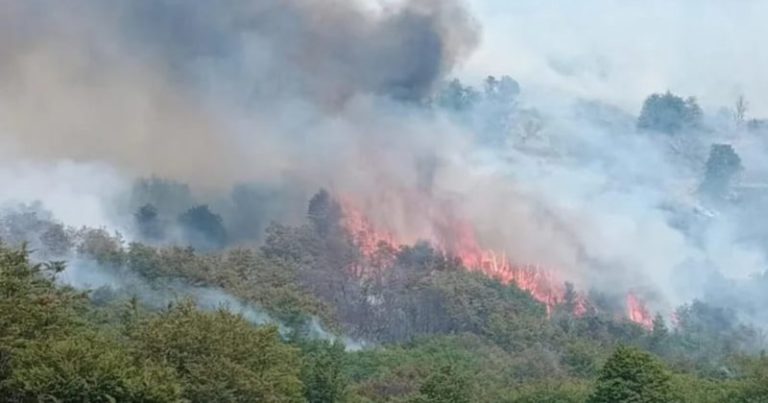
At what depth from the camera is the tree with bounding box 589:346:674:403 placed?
5997 cm

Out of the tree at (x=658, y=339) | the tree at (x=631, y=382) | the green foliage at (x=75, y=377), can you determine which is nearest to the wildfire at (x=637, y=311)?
the tree at (x=658, y=339)

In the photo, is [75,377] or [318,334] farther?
[318,334]

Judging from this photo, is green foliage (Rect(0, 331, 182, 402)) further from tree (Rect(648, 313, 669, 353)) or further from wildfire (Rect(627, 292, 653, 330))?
wildfire (Rect(627, 292, 653, 330))

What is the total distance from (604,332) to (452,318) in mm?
19095

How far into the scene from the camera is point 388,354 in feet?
349

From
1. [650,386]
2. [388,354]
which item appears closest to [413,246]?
[388,354]

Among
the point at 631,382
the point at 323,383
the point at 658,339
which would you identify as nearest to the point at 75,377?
the point at 323,383

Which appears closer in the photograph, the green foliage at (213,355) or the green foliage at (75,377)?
the green foliage at (75,377)

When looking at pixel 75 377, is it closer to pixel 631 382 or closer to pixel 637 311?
pixel 631 382

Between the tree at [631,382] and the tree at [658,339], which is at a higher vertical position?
the tree at [658,339]

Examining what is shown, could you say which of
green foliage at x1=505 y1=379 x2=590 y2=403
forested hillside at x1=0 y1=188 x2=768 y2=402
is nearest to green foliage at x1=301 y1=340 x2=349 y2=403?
forested hillside at x1=0 y1=188 x2=768 y2=402

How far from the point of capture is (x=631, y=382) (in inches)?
2367

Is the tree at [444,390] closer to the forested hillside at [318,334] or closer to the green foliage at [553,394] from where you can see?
the forested hillside at [318,334]

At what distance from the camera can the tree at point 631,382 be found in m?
60.0
